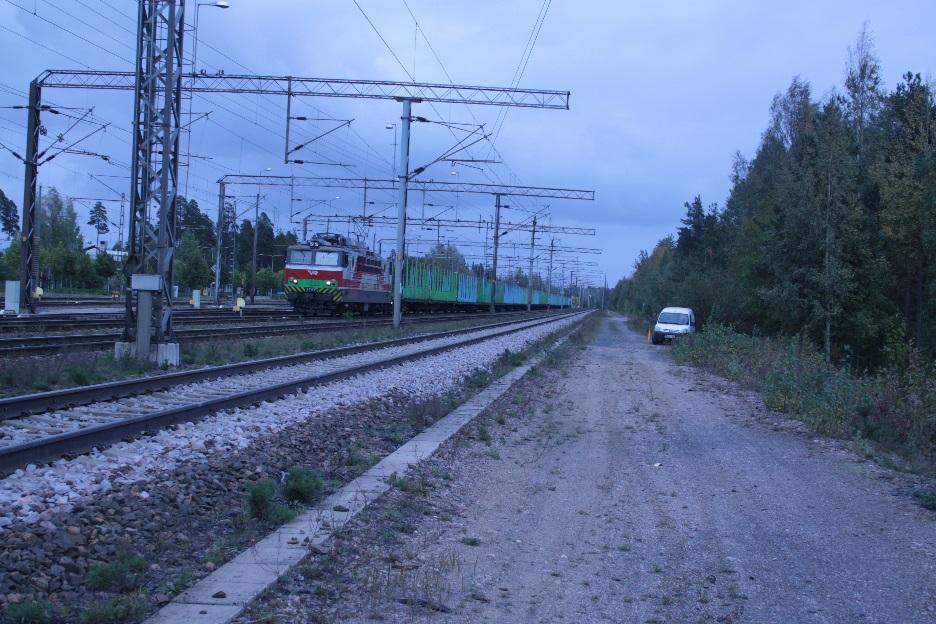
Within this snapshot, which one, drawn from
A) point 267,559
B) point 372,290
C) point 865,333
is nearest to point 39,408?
point 267,559

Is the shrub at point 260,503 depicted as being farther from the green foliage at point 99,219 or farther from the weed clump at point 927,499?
the green foliage at point 99,219

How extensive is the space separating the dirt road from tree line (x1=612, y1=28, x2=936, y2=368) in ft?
36.5

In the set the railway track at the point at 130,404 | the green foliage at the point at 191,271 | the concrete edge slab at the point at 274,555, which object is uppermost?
the green foliage at the point at 191,271

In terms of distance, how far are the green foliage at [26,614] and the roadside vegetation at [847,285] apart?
9.62 metres

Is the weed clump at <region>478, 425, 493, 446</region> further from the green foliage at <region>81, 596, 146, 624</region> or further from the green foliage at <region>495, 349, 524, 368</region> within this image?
the green foliage at <region>495, 349, 524, 368</region>

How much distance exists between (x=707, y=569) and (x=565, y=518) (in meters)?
1.65

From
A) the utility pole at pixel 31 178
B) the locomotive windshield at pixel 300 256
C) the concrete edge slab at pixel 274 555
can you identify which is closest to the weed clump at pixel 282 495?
the concrete edge slab at pixel 274 555

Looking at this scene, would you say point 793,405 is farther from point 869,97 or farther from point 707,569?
point 869,97

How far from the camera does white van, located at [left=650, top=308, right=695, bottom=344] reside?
37.9m

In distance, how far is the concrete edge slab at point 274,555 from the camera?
15.5 feet

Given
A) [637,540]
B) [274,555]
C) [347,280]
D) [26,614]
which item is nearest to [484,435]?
[637,540]

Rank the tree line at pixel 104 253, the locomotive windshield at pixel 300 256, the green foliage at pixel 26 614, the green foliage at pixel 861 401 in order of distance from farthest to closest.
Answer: the tree line at pixel 104 253 → the locomotive windshield at pixel 300 256 → the green foliage at pixel 861 401 → the green foliage at pixel 26 614

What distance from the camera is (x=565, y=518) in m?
7.51

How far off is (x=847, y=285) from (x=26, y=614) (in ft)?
92.9
